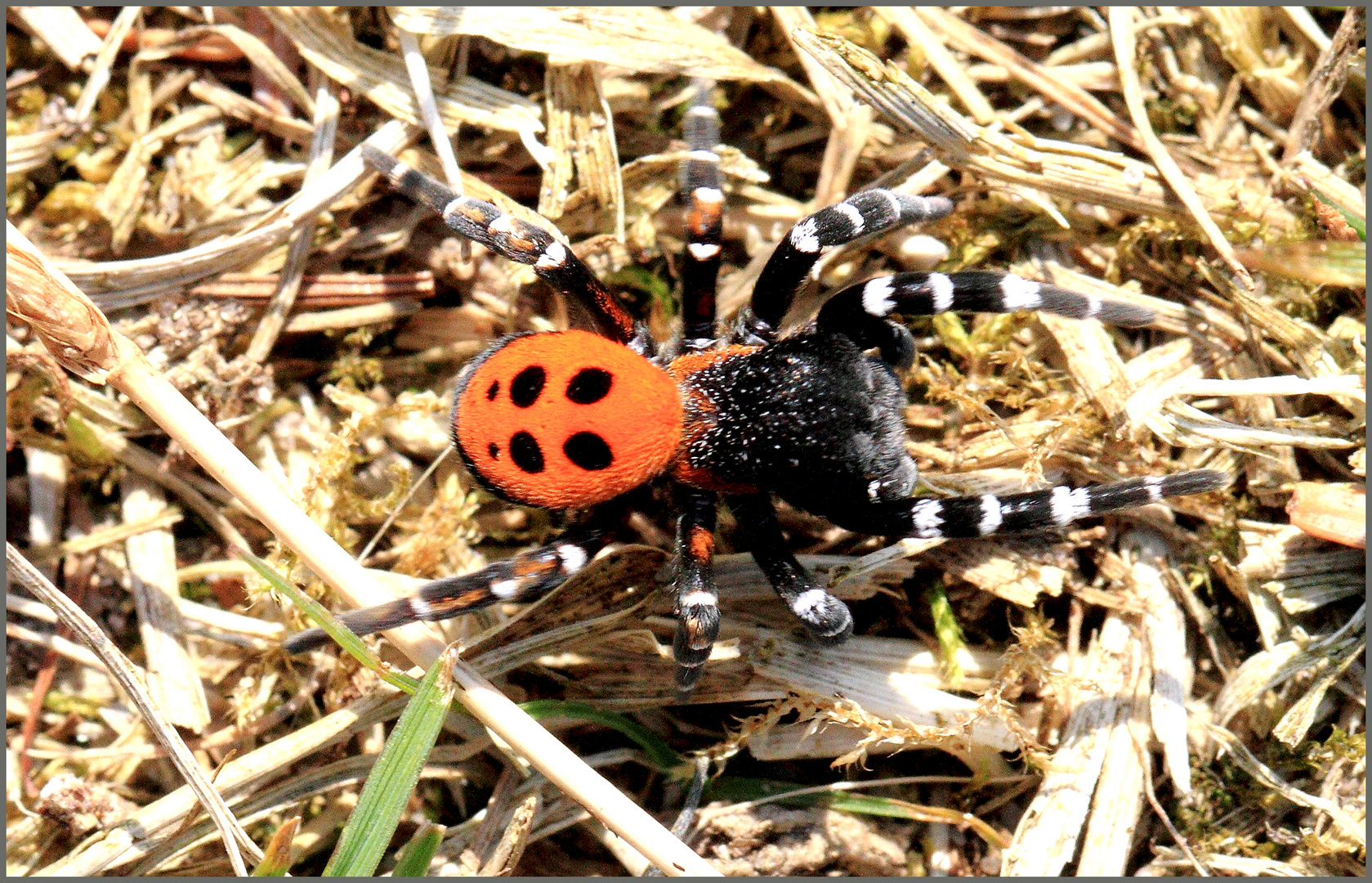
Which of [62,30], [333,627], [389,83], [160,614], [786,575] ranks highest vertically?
[62,30]

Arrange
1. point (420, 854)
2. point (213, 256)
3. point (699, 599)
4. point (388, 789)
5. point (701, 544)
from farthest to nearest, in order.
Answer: point (213, 256) < point (701, 544) < point (699, 599) < point (420, 854) < point (388, 789)

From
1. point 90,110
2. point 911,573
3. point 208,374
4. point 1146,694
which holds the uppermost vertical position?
point 90,110

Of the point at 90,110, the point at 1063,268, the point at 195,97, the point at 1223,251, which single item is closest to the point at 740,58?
the point at 1063,268

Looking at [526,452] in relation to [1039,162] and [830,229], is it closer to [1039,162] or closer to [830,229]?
[830,229]

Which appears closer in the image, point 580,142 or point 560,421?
point 560,421

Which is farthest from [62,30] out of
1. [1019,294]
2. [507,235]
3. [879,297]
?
[1019,294]

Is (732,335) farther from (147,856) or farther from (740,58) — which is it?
(147,856)
